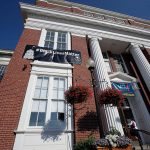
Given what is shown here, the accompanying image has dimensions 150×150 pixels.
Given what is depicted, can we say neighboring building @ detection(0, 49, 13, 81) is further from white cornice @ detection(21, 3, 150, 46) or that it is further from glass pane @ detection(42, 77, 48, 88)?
glass pane @ detection(42, 77, 48, 88)

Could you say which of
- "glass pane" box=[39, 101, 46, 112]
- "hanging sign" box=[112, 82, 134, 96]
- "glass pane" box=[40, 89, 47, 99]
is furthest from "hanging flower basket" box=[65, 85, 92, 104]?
"hanging sign" box=[112, 82, 134, 96]

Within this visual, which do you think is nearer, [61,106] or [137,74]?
[61,106]

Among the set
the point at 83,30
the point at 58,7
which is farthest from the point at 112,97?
the point at 58,7

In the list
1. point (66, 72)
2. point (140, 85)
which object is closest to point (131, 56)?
point (140, 85)

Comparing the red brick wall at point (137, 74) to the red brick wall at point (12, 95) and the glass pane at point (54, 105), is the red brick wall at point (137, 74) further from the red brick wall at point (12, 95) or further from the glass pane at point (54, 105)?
the red brick wall at point (12, 95)

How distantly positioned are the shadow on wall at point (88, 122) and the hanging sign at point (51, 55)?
3.72 metres

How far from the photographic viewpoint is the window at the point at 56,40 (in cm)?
1049

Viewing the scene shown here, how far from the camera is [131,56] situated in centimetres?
1400

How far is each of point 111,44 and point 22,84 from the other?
9151 mm

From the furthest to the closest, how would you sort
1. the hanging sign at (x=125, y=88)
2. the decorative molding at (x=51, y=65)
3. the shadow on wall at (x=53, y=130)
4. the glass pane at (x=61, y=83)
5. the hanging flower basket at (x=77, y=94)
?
the hanging sign at (x=125, y=88), the decorative molding at (x=51, y=65), the glass pane at (x=61, y=83), the hanging flower basket at (x=77, y=94), the shadow on wall at (x=53, y=130)

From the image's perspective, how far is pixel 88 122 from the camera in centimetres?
718

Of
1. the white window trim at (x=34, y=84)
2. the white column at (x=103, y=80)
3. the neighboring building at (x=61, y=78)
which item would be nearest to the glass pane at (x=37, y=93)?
the neighboring building at (x=61, y=78)

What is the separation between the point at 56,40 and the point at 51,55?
1.93 m

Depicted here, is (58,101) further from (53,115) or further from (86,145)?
(86,145)
